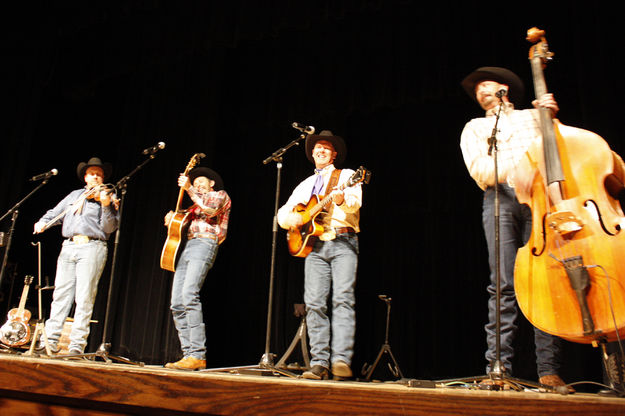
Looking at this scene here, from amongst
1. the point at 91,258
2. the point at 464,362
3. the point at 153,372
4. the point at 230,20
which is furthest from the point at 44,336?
the point at 464,362

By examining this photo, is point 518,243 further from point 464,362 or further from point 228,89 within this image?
point 228,89

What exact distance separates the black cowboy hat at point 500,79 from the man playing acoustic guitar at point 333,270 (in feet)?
3.36

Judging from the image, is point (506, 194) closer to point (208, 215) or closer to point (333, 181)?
point (333, 181)

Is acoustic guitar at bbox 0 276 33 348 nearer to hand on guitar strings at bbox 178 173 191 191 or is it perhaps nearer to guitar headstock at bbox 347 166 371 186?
hand on guitar strings at bbox 178 173 191 191

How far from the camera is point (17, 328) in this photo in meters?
5.46

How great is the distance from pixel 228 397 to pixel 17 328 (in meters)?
5.18

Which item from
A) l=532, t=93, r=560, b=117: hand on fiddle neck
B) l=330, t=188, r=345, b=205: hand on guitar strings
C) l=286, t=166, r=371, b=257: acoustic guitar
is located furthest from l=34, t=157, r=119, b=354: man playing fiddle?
l=532, t=93, r=560, b=117: hand on fiddle neck

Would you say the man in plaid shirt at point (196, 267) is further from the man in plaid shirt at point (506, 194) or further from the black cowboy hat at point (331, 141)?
the man in plaid shirt at point (506, 194)

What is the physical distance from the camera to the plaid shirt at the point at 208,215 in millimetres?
4270

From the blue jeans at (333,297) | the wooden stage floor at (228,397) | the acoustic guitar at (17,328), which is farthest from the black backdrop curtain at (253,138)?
the wooden stage floor at (228,397)

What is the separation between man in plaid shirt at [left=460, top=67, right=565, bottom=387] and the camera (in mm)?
2637

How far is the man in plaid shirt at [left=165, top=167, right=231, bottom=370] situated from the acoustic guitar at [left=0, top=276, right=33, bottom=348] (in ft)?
7.63

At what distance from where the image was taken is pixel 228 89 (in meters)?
7.01

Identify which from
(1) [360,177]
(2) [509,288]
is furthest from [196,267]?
(2) [509,288]
